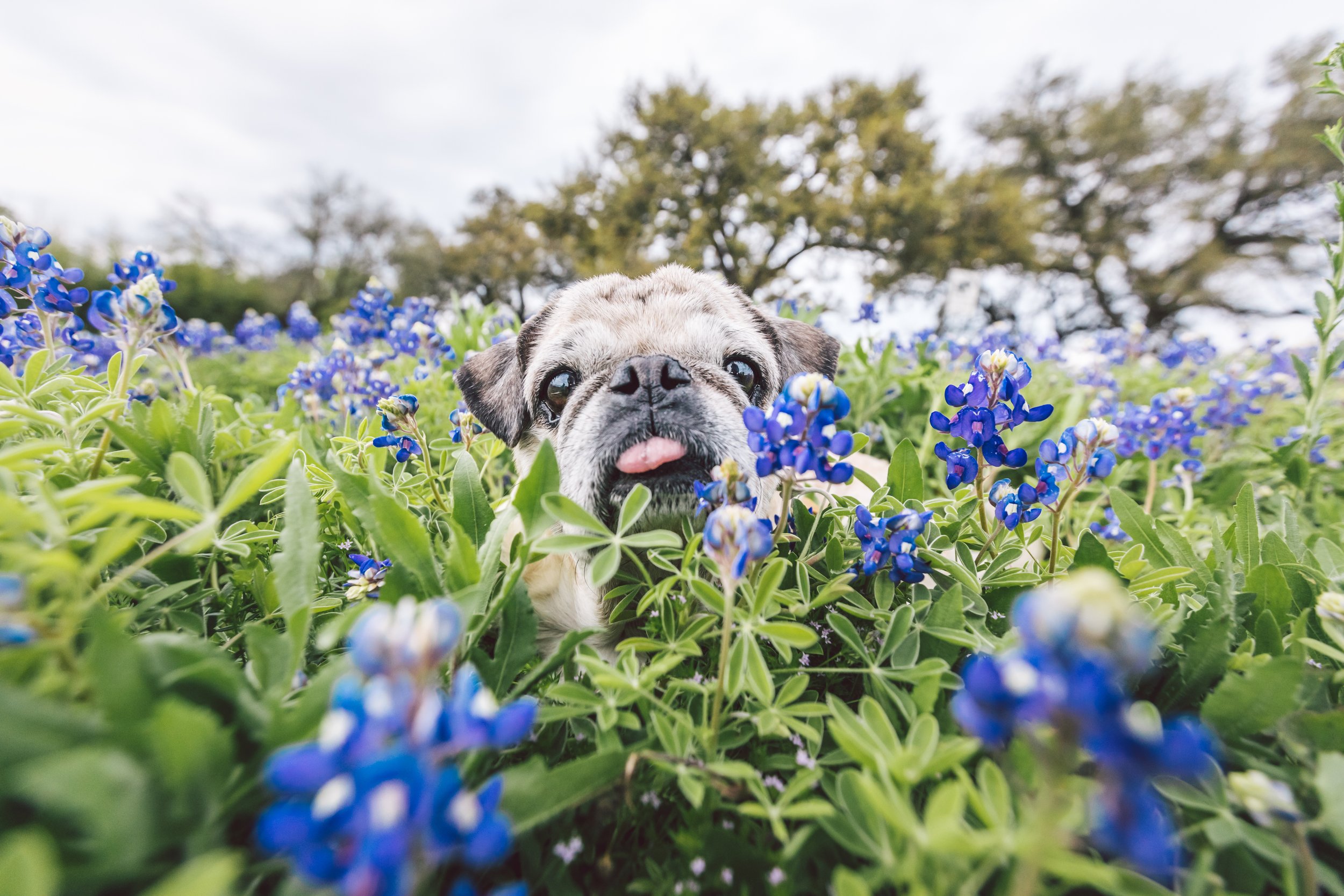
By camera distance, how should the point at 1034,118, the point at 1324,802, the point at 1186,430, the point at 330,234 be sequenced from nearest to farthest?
the point at 1324,802, the point at 1186,430, the point at 1034,118, the point at 330,234

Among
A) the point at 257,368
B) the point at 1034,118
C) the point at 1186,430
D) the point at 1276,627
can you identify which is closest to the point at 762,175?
the point at 1034,118

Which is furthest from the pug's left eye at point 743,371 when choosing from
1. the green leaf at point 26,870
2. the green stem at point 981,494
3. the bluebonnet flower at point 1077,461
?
the green leaf at point 26,870

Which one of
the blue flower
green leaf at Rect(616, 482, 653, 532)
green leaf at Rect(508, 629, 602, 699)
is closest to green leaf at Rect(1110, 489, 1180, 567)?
green leaf at Rect(616, 482, 653, 532)

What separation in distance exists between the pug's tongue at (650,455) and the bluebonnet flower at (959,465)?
0.86 meters

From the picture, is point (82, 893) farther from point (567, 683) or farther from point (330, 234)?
point (330, 234)

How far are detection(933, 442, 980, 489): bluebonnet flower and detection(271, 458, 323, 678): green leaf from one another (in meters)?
1.74

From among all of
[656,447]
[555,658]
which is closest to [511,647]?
[555,658]

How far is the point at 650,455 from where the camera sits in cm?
201

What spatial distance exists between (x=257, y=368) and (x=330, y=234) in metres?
44.8

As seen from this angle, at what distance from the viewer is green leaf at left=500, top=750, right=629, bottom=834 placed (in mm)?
970

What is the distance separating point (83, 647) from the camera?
1.17 m

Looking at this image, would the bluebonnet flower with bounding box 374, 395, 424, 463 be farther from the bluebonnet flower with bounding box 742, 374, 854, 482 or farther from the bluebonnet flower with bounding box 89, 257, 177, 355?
the bluebonnet flower with bounding box 742, 374, 854, 482

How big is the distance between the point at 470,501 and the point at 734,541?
884 millimetres

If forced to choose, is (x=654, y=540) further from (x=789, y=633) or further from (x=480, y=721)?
(x=480, y=721)
